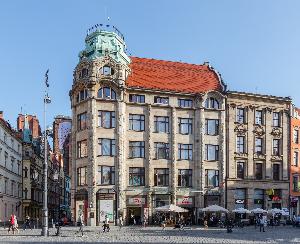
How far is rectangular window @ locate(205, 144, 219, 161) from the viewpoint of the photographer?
6894 centimetres

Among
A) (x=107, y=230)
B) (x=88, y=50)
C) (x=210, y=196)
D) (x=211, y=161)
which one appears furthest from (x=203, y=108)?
(x=107, y=230)

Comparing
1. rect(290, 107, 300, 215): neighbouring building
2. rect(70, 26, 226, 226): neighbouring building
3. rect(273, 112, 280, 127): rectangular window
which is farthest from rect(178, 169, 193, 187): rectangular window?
rect(290, 107, 300, 215): neighbouring building

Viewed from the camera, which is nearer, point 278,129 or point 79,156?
point 79,156

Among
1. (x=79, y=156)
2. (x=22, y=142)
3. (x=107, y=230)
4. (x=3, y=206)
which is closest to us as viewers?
(x=107, y=230)

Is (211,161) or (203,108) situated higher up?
→ (203,108)

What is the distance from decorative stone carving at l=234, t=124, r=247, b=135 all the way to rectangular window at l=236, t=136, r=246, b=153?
0.67 m

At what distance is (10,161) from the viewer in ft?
246

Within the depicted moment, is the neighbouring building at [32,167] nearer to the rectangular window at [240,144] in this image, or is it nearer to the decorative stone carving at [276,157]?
the rectangular window at [240,144]

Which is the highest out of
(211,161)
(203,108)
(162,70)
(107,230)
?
(162,70)

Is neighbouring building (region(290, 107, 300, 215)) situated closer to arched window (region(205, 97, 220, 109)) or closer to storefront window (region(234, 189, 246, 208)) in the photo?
storefront window (region(234, 189, 246, 208))

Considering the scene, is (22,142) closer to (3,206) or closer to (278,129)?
(3,206)

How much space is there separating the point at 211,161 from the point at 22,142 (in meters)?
30.9

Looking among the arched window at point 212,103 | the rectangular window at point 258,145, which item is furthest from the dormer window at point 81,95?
the rectangular window at point 258,145

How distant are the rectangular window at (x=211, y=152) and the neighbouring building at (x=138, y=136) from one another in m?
0.13
